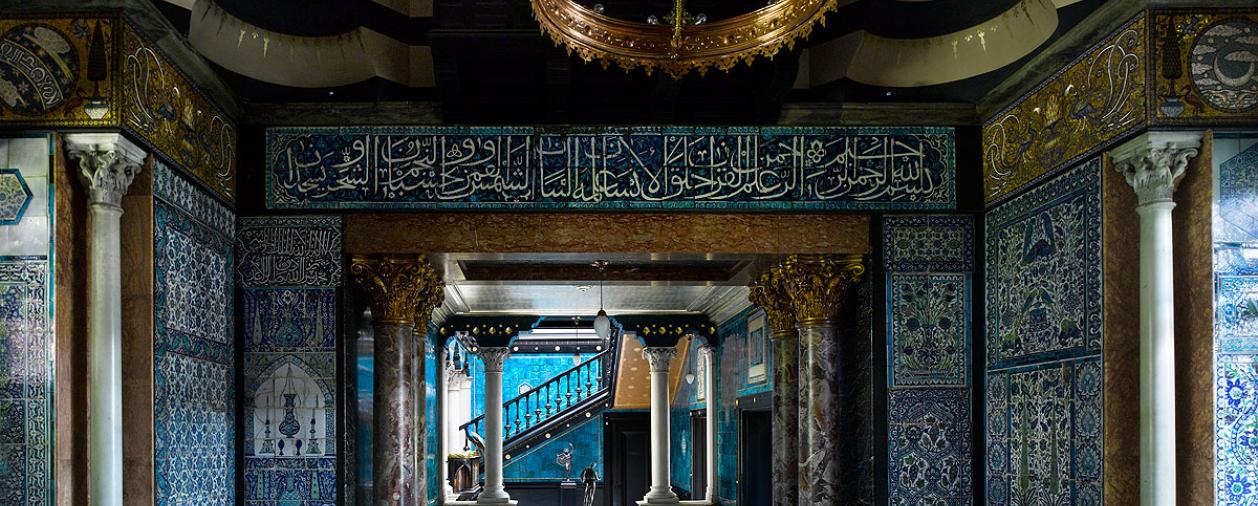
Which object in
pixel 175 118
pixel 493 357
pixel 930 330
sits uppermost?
pixel 175 118

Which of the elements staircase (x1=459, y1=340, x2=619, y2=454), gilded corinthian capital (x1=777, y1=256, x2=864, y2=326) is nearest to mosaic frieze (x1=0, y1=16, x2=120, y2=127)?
gilded corinthian capital (x1=777, y1=256, x2=864, y2=326)

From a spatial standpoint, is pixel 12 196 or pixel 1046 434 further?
pixel 1046 434

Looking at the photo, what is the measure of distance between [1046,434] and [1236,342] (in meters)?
1.37

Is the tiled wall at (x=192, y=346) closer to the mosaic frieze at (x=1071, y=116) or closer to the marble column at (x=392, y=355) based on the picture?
the marble column at (x=392, y=355)

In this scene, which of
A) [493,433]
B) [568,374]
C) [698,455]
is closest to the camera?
[493,433]

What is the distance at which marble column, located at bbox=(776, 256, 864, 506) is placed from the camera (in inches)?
292

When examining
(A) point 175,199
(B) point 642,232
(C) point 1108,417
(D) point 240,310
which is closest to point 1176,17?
(C) point 1108,417

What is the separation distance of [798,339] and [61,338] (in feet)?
15.9

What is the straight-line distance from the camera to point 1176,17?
5.10 meters

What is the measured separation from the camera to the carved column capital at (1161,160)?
5.03m

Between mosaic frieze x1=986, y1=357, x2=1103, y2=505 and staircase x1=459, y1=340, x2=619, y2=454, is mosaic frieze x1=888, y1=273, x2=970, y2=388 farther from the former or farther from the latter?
staircase x1=459, y1=340, x2=619, y2=454

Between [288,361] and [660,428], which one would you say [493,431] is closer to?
[660,428]

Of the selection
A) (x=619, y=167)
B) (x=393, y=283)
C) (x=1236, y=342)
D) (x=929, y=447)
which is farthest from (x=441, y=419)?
(x=1236, y=342)

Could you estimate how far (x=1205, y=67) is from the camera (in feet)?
16.6
